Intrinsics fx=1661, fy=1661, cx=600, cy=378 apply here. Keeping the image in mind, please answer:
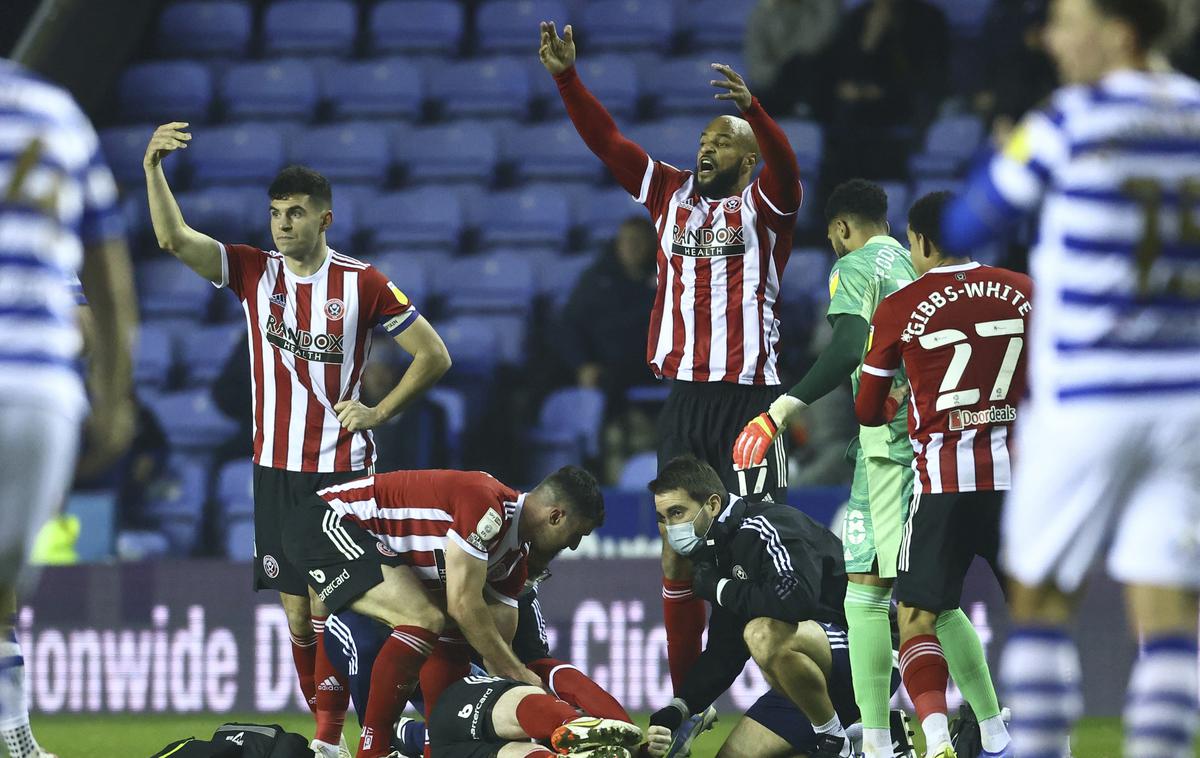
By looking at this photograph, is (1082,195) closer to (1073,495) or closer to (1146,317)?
(1146,317)

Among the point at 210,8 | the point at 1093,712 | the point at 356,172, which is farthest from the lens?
the point at 210,8

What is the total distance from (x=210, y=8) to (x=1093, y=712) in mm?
9155

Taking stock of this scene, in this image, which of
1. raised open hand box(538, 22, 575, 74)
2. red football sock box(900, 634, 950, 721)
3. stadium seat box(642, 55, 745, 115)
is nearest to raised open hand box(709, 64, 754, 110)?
raised open hand box(538, 22, 575, 74)

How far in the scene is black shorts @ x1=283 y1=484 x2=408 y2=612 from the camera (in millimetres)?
5535

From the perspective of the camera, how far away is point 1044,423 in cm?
325

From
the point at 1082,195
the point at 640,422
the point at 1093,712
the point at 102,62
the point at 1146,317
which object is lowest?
the point at 1093,712

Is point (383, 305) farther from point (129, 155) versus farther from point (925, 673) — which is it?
point (129, 155)

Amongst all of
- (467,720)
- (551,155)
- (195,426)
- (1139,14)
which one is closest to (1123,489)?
(1139,14)

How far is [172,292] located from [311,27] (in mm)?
2779

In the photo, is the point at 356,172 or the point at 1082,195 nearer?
the point at 1082,195

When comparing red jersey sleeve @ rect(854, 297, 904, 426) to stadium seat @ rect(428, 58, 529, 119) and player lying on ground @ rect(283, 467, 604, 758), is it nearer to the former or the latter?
player lying on ground @ rect(283, 467, 604, 758)

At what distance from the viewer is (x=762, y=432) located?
5.54m

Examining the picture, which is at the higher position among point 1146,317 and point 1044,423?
point 1146,317

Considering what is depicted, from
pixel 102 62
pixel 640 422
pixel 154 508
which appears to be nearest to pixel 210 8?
pixel 102 62
